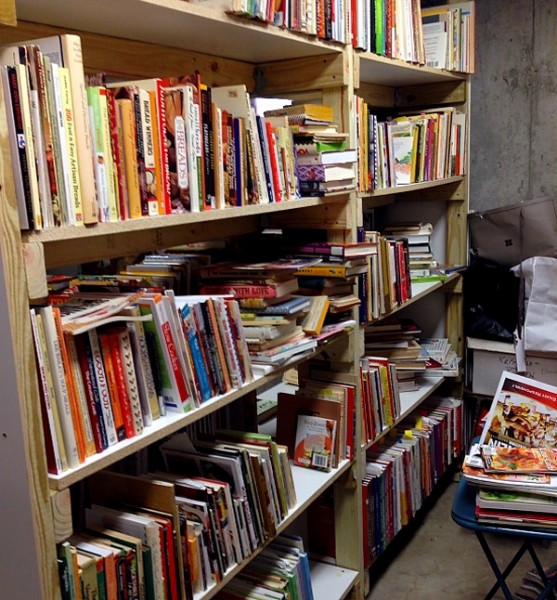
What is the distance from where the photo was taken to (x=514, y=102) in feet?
11.1

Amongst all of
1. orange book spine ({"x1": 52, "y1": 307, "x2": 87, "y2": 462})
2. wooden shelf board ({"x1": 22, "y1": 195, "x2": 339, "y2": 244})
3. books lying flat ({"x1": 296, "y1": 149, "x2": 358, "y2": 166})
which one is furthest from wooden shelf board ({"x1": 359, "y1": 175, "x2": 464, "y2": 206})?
orange book spine ({"x1": 52, "y1": 307, "x2": 87, "y2": 462})

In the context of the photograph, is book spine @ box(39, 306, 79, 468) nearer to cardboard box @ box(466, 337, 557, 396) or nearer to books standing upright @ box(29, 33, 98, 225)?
books standing upright @ box(29, 33, 98, 225)

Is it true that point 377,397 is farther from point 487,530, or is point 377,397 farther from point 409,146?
point 409,146

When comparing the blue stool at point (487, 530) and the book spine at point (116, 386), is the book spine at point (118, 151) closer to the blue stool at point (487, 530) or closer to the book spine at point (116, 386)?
the book spine at point (116, 386)

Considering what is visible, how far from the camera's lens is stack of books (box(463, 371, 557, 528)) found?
5.98 ft

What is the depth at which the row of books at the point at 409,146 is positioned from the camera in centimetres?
229

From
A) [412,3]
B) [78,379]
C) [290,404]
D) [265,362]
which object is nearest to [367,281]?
[290,404]

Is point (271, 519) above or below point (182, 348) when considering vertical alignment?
below

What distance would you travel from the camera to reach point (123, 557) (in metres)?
1.26

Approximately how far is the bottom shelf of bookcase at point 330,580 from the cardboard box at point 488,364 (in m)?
1.24

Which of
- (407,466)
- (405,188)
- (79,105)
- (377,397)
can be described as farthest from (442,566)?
(79,105)

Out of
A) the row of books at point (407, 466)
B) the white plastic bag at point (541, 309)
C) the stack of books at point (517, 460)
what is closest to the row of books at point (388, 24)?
the white plastic bag at point (541, 309)

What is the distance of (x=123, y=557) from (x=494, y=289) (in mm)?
2286

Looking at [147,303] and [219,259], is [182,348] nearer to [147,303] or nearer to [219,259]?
[147,303]
